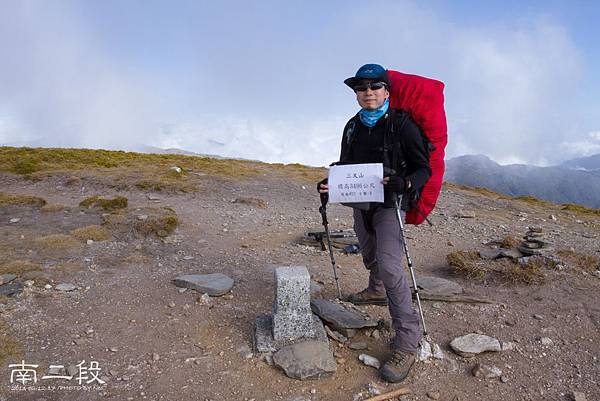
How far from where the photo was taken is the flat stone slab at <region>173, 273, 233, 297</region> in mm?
6414

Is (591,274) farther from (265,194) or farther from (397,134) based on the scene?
(265,194)

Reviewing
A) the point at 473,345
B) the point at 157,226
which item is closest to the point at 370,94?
the point at 473,345

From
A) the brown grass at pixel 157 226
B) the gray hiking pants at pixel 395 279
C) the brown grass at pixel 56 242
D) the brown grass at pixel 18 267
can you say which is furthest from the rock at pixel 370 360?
the brown grass at pixel 56 242

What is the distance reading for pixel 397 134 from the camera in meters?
4.16

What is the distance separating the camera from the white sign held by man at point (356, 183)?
4324 millimetres

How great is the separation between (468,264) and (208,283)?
4.71m

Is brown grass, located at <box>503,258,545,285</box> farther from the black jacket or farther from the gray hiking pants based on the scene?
the black jacket

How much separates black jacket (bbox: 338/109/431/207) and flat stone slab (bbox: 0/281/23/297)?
213 inches

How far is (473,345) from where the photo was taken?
492 cm

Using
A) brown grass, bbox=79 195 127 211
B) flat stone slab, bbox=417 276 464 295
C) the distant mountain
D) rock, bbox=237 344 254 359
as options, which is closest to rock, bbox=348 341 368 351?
rock, bbox=237 344 254 359

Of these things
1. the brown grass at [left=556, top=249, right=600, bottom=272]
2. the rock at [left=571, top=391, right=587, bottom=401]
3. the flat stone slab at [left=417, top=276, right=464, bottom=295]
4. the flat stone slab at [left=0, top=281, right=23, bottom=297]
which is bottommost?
the rock at [left=571, top=391, right=587, bottom=401]

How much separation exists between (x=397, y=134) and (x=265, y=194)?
1318 cm

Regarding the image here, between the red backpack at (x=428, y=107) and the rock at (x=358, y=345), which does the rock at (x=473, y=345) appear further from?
the red backpack at (x=428, y=107)

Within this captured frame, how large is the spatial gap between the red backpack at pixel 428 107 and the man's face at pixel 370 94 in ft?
A: 0.80
